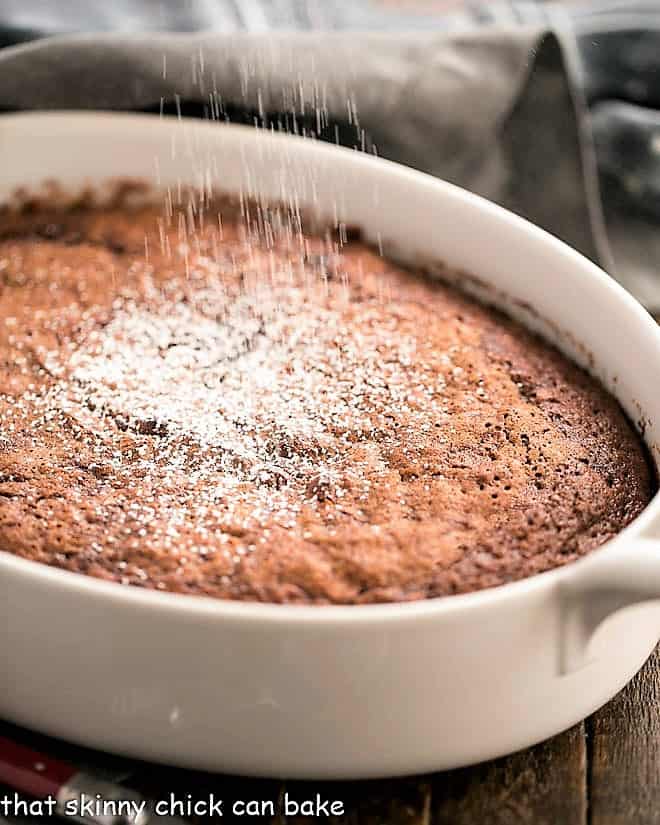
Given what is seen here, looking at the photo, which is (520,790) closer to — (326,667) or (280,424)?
(326,667)

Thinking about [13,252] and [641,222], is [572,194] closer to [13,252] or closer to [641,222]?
[641,222]

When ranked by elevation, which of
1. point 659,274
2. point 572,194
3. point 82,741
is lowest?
point 82,741

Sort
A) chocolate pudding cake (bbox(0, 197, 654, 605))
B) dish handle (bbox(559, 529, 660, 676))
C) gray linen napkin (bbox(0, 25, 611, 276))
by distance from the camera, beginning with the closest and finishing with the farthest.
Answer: dish handle (bbox(559, 529, 660, 676)) → chocolate pudding cake (bbox(0, 197, 654, 605)) → gray linen napkin (bbox(0, 25, 611, 276))

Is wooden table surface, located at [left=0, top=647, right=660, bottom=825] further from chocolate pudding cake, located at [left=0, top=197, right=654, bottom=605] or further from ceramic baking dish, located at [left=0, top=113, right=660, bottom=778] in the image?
chocolate pudding cake, located at [left=0, top=197, right=654, bottom=605]

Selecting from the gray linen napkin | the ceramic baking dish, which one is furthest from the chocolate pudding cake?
the gray linen napkin

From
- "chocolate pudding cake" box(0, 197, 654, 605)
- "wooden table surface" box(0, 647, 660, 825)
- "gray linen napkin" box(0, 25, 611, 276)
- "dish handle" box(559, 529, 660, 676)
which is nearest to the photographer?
"dish handle" box(559, 529, 660, 676)

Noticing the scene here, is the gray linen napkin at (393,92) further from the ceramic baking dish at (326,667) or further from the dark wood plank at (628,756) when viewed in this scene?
the ceramic baking dish at (326,667)

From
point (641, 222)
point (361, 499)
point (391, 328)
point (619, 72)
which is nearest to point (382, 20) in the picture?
point (619, 72)
